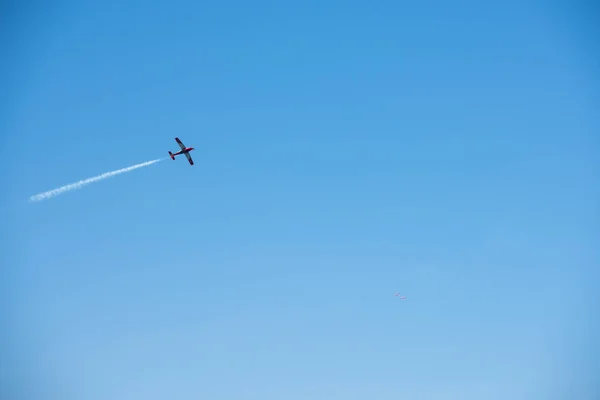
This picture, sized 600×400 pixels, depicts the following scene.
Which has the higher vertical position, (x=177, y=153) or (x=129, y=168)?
(x=177, y=153)

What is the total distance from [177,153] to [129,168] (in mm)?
10764

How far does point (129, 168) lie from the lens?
88.6 metres

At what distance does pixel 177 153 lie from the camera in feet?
307
